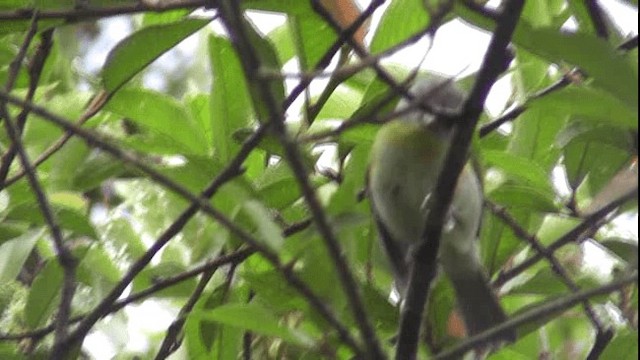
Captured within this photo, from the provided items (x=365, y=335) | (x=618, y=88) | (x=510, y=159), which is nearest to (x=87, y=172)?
(x=510, y=159)

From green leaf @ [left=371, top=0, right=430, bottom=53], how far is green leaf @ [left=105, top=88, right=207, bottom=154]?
0.28 metres

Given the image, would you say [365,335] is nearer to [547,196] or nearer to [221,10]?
[221,10]

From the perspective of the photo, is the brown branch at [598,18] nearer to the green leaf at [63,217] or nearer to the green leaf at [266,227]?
the green leaf at [266,227]

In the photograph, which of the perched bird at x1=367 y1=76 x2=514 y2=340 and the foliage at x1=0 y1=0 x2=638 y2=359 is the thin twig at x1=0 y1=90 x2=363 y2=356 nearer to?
the foliage at x1=0 y1=0 x2=638 y2=359

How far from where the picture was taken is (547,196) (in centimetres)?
151

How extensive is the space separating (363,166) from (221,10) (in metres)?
0.42

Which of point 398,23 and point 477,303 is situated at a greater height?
point 398,23

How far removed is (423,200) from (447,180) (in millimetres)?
806

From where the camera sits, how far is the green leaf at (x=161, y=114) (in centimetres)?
156

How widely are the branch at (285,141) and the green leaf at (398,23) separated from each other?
604 millimetres

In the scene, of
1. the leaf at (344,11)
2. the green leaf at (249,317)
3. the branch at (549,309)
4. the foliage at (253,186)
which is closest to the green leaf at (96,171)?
the foliage at (253,186)

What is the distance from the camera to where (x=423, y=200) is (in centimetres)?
189

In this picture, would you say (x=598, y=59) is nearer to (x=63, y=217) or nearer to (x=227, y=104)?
(x=227, y=104)

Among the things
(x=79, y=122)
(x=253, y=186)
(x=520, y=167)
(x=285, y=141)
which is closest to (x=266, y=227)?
(x=285, y=141)
